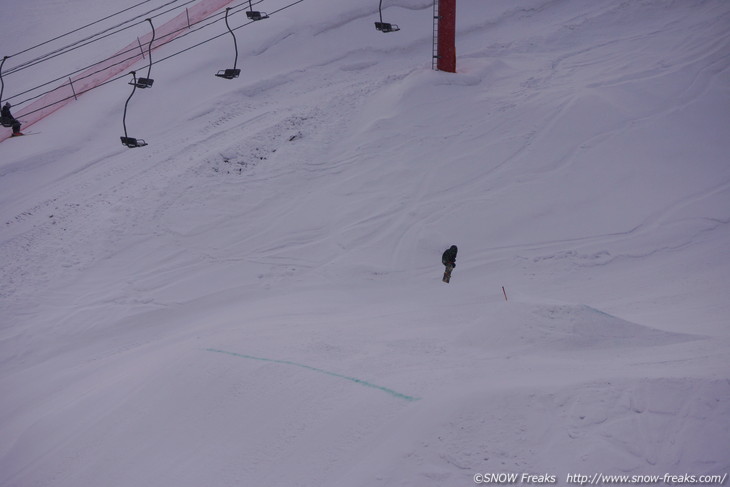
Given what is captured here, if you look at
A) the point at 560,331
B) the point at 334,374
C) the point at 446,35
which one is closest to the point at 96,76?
the point at 446,35

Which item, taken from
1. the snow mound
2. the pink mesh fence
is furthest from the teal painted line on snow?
the pink mesh fence

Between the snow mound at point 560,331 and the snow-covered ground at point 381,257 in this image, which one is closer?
the snow-covered ground at point 381,257

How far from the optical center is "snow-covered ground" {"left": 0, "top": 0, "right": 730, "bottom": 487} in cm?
463

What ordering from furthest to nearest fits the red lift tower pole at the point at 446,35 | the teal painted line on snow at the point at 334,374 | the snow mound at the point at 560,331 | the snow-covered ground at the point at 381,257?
the red lift tower pole at the point at 446,35 < the snow mound at the point at 560,331 < the teal painted line on snow at the point at 334,374 < the snow-covered ground at the point at 381,257

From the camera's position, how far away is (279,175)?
40.0ft

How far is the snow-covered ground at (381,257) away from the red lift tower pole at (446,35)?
0.36m

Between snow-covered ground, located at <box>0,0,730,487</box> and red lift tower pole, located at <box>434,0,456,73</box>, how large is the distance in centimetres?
36

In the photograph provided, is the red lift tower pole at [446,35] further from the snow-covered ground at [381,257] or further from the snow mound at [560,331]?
the snow mound at [560,331]

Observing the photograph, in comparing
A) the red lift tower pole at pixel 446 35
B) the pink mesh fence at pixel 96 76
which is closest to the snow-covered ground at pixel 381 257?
the red lift tower pole at pixel 446 35

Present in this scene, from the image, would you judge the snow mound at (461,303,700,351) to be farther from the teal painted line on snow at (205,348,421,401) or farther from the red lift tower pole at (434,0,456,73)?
the red lift tower pole at (434,0,456,73)

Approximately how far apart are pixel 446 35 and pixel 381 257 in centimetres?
610

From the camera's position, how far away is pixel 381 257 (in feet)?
32.7

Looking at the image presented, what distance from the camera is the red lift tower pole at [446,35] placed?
13.1 meters

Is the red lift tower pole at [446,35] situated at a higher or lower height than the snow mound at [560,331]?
higher
